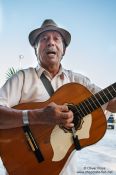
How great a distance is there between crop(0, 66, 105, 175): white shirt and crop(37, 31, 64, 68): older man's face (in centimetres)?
8

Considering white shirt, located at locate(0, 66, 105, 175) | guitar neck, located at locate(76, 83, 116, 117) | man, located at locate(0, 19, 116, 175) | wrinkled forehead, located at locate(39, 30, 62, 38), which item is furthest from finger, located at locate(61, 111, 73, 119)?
wrinkled forehead, located at locate(39, 30, 62, 38)

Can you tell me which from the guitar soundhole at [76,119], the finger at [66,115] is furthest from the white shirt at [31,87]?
the finger at [66,115]

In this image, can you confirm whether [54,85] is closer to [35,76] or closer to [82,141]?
[35,76]

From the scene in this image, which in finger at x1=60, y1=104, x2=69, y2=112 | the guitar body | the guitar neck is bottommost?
the guitar body

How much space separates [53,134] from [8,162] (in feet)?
1.10

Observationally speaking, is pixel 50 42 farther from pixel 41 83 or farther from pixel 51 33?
pixel 41 83

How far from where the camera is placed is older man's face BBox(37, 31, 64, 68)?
215 centimetres

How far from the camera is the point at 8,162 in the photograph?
189cm

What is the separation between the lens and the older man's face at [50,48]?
84.8 inches

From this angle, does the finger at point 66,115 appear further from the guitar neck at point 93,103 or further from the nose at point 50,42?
the nose at point 50,42

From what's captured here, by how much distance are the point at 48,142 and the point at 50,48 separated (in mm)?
678

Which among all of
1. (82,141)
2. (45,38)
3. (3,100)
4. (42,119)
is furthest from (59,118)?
(45,38)

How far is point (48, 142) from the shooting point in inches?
75.7

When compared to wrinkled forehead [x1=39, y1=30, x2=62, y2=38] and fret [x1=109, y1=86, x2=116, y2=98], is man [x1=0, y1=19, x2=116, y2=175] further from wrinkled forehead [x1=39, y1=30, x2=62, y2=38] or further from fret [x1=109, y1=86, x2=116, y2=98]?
fret [x1=109, y1=86, x2=116, y2=98]
